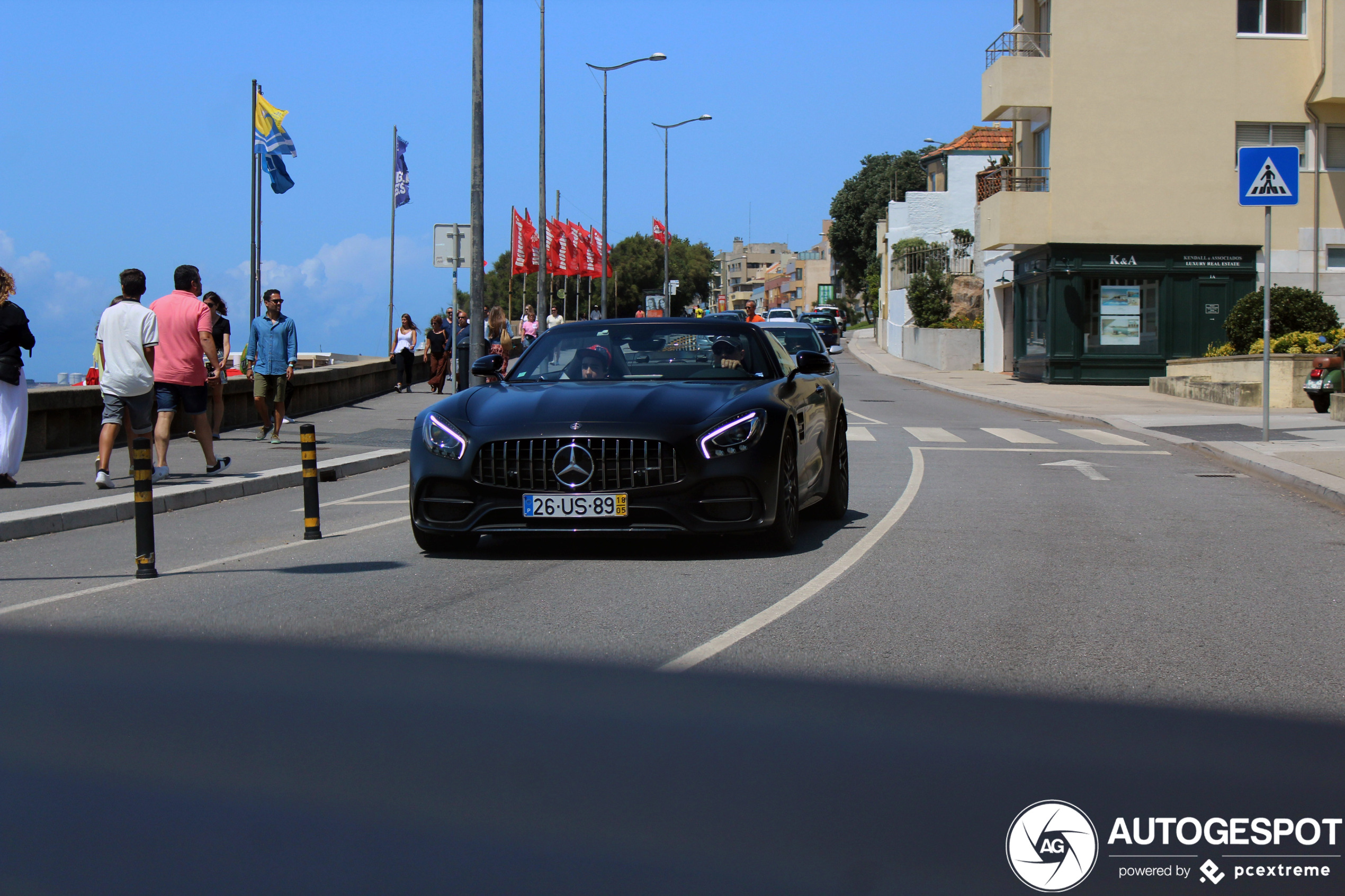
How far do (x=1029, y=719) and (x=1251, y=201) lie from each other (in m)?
12.6

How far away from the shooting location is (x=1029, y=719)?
4703 mm

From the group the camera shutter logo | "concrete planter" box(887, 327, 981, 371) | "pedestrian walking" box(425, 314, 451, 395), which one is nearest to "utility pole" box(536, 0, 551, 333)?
"pedestrian walking" box(425, 314, 451, 395)

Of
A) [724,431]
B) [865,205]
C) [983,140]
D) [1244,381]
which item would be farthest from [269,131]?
[865,205]

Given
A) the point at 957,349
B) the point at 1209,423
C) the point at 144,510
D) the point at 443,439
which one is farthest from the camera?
the point at 957,349

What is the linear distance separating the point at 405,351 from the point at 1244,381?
54.8ft

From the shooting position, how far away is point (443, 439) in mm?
8062

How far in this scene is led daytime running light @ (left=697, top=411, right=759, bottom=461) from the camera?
25.6 feet

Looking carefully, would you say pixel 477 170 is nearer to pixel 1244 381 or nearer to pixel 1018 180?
pixel 1244 381

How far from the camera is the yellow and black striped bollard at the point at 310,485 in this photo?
9336 millimetres

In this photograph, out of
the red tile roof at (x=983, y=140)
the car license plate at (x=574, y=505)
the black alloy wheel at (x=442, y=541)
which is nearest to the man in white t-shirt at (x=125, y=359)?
the black alloy wheel at (x=442, y=541)

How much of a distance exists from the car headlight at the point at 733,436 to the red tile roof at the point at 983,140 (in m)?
66.8

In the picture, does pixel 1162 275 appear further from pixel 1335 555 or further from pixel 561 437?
pixel 561 437

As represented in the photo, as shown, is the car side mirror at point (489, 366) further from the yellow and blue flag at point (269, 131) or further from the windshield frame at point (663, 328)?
the yellow and blue flag at point (269, 131)

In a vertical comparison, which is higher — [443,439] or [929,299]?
[929,299]
